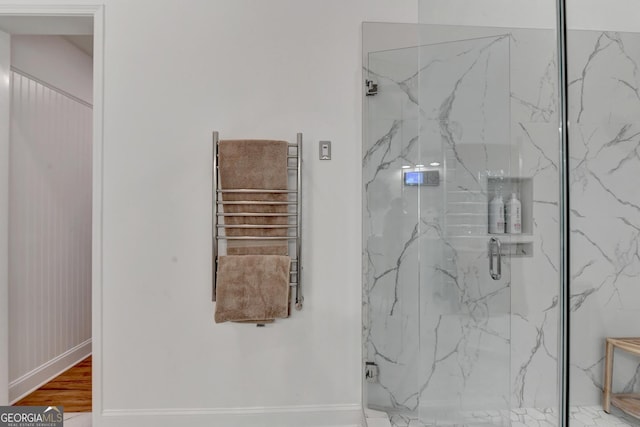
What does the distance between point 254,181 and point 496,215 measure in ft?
4.02

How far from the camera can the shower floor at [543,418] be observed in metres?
0.47

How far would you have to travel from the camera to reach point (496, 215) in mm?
979

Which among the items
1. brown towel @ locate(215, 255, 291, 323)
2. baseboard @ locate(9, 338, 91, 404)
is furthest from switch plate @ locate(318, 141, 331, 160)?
baseboard @ locate(9, 338, 91, 404)

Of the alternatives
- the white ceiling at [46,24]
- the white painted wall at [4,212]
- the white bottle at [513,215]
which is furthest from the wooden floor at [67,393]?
the white bottle at [513,215]

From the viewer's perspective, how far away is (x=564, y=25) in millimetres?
640

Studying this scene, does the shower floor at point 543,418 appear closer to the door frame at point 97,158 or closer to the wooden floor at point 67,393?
the door frame at point 97,158

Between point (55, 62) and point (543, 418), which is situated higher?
point (55, 62)

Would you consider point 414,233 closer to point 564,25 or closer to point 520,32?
point 520,32

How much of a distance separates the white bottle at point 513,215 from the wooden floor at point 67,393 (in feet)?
7.94

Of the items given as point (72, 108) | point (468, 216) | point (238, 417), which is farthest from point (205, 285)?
point (72, 108)

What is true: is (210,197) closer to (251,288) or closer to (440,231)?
(251,288)

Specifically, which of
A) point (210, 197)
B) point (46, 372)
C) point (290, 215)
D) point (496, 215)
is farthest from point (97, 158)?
point (496, 215)

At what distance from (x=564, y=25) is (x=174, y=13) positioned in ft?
6.26

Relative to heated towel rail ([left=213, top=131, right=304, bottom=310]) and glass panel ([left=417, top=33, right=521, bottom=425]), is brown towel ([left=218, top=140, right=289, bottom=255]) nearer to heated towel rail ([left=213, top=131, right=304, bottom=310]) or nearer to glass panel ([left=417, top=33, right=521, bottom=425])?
heated towel rail ([left=213, top=131, right=304, bottom=310])
